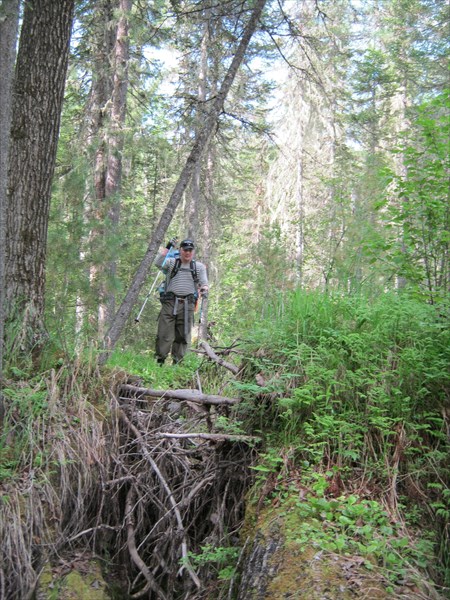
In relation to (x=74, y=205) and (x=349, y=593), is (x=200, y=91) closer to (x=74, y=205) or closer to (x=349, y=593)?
(x=74, y=205)

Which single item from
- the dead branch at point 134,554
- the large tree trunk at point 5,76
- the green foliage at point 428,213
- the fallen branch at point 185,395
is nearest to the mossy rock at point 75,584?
the dead branch at point 134,554

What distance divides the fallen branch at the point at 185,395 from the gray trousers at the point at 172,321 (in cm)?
276

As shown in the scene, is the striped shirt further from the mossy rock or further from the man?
the mossy rock

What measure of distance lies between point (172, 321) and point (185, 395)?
10.8ft

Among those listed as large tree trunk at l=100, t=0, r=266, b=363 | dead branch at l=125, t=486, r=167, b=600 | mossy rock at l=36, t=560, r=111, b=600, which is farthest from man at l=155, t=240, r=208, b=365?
mossy rock at l=36, t=560, r=111, b=600

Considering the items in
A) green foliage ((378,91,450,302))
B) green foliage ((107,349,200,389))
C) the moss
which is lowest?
the moss

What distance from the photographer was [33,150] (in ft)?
15.7

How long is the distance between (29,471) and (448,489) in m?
2.75

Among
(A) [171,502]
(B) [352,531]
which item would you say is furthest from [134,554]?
(B) [352,531]

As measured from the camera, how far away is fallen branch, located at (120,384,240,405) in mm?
4219

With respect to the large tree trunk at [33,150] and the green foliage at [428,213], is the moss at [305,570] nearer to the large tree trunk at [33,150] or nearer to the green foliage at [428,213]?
the green foliage at [428,213]

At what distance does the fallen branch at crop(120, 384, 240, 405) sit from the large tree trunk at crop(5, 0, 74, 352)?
0.98m

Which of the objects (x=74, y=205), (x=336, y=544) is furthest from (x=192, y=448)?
(x=74, y=205)

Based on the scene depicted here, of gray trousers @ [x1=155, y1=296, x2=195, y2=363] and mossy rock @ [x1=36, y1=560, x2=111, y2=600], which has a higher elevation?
gray trousers @ [x1=155, y1=296, x2=195, y2=363]
